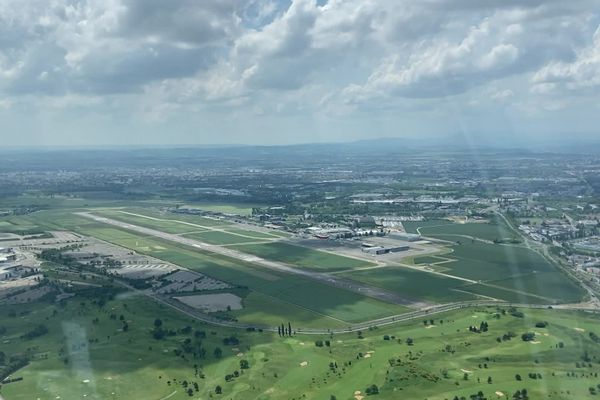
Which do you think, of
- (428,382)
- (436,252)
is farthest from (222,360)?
(436,252)

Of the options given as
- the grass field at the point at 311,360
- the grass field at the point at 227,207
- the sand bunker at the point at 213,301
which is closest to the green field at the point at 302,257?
the sand bunker at the point at 213,301

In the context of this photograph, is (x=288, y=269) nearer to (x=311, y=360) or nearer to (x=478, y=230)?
(x=311, y=360)

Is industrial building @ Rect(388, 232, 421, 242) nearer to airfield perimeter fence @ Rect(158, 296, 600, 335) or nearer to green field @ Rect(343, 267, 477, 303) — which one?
green field @ Rect(343, 267, 477, 303)

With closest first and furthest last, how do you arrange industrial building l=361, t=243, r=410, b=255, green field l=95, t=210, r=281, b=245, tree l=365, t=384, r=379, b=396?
tree l=365, t=384, r=379, b=396
industrial building l=361, t=243, r=410, b=255
green field l=95, t=210, r=281, b=245

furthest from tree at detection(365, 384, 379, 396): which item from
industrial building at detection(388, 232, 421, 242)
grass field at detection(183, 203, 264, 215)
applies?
grass field at detection(183, 203, 264, 215)

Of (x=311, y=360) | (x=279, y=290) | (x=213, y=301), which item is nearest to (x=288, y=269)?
(x=279, y=290)

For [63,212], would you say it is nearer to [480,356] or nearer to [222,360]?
[222,360]
